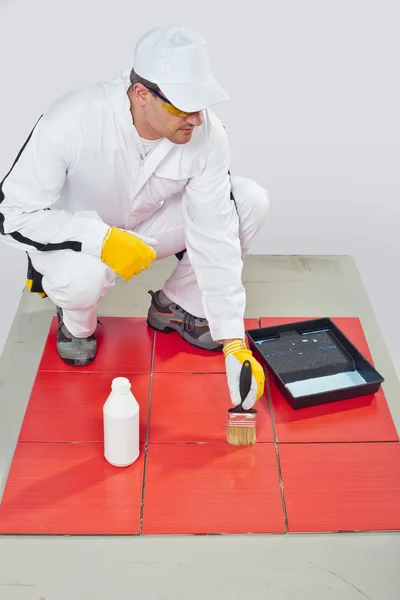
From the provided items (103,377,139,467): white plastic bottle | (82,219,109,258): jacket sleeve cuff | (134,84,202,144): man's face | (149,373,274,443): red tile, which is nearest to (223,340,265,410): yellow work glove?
(149,373,274,443): red tile

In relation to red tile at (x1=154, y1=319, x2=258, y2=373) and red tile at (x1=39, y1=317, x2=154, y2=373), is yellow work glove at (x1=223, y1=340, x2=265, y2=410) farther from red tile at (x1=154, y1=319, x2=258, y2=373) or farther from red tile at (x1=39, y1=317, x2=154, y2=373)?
red tile at (x1=39, y1=317, x2=154, y2=373)

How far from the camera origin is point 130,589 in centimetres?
227

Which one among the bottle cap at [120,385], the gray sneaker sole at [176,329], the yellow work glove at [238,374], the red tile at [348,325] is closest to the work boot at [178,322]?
the gray sneaker sole at [176,329]

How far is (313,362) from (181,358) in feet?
1.67

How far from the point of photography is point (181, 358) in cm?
317

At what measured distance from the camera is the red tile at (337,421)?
281 cm

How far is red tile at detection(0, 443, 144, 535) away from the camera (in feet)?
8.05

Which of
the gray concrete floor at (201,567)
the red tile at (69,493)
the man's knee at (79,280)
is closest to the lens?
the gray concrete floor at (201,567)

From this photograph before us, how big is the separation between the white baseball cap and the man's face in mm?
90

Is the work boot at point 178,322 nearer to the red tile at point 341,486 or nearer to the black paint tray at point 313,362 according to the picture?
the black paint tray at point 313,362

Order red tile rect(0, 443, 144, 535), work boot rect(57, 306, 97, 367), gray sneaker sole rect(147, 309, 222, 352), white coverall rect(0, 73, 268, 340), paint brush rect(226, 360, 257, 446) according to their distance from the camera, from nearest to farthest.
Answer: red tile rect(0, 443, 144, 535)
paint brush rect(226, 360, 257, 446)
white coverall rect(0, 73, 268, 340)
work boot rect(57, 306, 97, 367)
gray sneaker sole rect(147, 309, 222, 352)

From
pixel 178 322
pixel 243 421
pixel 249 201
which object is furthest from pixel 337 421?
pixel 249 201

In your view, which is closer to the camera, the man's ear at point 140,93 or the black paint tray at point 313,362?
the man's ear at point 140,93

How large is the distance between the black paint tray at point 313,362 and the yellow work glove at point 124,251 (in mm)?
635
